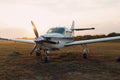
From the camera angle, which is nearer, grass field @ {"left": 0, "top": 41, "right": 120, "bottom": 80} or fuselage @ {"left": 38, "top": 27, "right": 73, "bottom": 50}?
grass field @ {"left": 0, "top": 41, "right": 120, "bottom": 80}

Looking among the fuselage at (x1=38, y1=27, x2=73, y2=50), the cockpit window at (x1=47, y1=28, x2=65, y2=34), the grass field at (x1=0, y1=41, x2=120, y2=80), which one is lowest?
the grass field at (x1=0, y1=41, x2=120, y2=80)

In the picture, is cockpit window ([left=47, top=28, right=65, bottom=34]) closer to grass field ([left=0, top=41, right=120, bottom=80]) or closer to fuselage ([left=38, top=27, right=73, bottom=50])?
fuselage ([left=38, top=27, right=73, bottom=50])

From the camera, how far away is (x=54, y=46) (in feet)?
50.7

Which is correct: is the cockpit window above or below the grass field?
above

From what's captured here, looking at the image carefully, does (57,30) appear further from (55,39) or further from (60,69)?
(60,69)

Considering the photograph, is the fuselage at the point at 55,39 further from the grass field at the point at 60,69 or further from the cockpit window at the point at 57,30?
the grass field at the point at 60,69

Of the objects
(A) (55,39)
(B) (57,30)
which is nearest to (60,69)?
(A) (55,39)

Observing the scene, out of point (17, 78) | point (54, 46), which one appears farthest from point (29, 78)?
point (54, 46)

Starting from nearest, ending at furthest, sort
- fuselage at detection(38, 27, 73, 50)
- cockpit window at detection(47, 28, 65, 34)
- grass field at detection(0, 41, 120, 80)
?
grass field at detection(0, 41, 120, 80) < fuselage at detection(38, 27, 73, 50) < cockpit window at detection(47, 28, 65, 34)

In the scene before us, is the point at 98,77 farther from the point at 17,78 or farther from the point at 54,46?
the point at 54,46

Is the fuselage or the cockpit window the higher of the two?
the cockpit window

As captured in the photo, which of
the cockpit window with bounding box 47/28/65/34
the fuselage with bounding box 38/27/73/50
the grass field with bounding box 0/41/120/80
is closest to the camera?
the grass field with bounding box 0/41/120/80

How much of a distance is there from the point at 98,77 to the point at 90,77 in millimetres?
390

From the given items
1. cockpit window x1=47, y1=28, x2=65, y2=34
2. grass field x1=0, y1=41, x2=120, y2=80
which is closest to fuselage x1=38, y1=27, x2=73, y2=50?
cockpit window x1=47, y1=28, x2=65, y2=34
